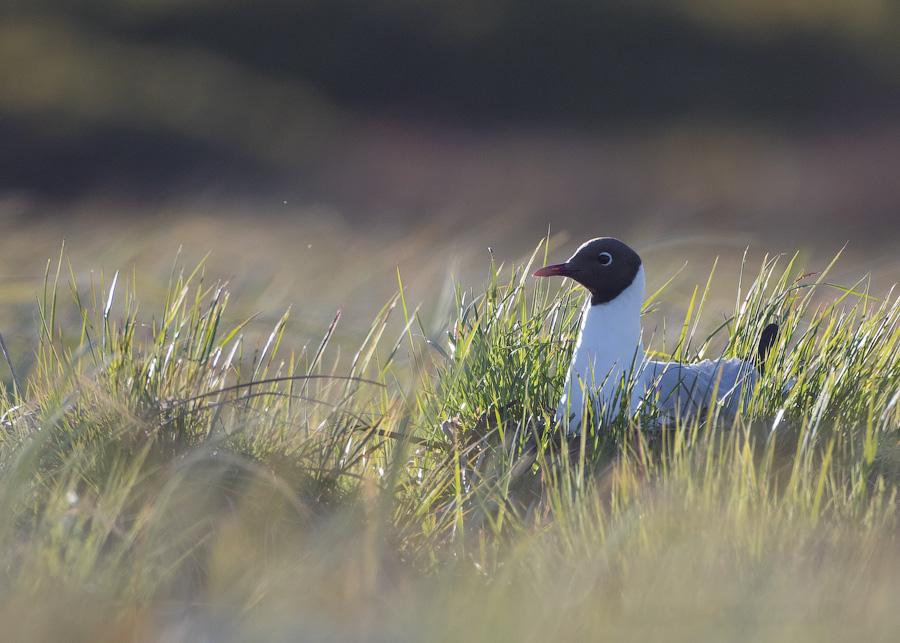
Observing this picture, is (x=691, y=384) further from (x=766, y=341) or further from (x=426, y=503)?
(x=426, y=503)

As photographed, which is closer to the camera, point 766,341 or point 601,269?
point 601,269

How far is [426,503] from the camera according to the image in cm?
169

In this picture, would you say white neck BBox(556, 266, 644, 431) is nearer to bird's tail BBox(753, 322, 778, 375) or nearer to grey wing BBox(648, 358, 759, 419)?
grey wing BBox(648, 358, 759, 419)

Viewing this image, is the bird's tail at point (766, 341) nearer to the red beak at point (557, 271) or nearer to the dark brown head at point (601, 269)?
the dark brown head at point (601, 269)

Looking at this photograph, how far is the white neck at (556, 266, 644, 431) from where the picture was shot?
203 cm

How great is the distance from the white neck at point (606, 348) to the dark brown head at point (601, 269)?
0.03 meters

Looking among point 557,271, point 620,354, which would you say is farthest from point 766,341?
point 557,271

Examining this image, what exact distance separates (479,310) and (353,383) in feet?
1.99

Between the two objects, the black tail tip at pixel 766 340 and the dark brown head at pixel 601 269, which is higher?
the dark brown head at pixel 601 269

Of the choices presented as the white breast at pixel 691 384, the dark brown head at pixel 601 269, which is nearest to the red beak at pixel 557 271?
the dark brown head at pixel 601 269

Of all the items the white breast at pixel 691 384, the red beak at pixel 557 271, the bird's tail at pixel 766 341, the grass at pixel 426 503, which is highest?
the red beak at pixel 557 271

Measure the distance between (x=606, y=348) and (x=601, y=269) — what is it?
21 centimetres

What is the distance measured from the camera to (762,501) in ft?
4.79

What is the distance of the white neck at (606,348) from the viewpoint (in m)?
2.03
